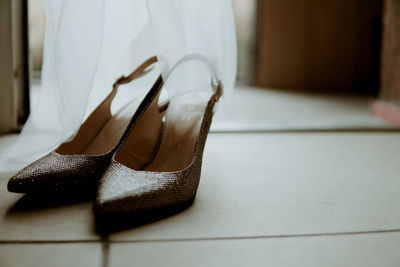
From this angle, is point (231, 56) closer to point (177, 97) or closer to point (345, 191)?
point (177, 97)

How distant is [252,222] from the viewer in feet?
1.98

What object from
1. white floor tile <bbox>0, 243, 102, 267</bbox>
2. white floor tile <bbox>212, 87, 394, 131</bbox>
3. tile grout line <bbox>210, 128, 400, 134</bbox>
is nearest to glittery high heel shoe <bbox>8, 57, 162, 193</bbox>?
white floor tile <bbox>0, 243, 102, 267</bbox>

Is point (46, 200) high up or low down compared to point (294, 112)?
up

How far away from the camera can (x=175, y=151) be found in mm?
817

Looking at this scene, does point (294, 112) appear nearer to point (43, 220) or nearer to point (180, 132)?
point (180, 132)

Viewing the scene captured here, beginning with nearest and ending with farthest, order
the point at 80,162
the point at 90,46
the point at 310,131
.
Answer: the point at 80,162 → the point at 90,46 → the point at 310,131

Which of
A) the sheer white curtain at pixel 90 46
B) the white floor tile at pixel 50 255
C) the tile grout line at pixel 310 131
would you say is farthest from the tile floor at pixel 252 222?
the tile grout line at pixel 310 131

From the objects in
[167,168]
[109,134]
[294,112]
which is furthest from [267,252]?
[294,112]

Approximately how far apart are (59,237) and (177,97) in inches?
17.2

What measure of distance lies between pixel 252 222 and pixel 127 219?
0.17 metres

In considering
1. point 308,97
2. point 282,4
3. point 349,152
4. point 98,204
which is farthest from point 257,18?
point 98,204

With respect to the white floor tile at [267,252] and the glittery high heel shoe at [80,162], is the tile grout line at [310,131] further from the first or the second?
the white floor tile at [267,252]

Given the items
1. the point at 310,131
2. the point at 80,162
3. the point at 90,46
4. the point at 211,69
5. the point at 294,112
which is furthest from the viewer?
the point at 294,112

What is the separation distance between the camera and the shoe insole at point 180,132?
2.57 ft
